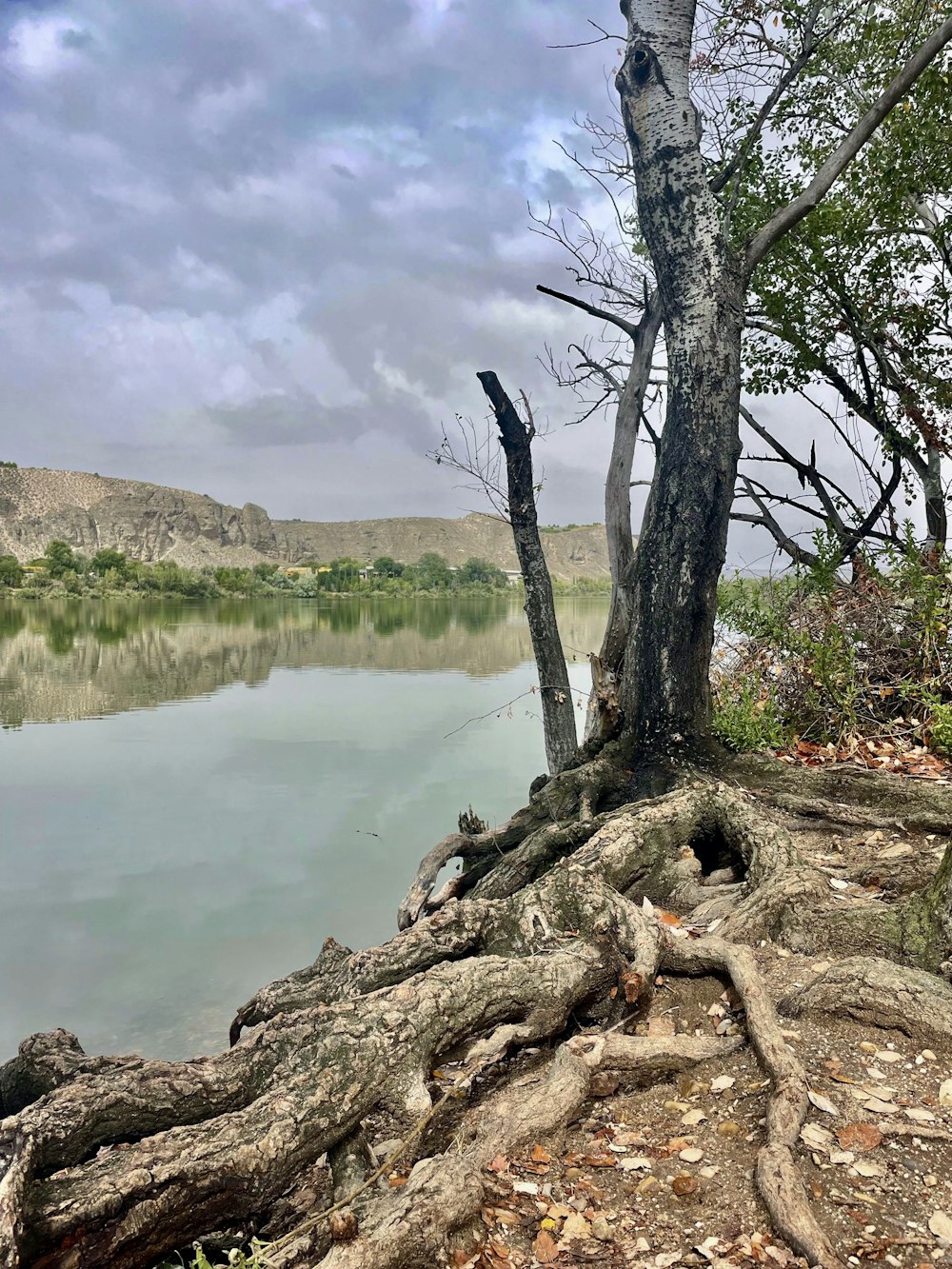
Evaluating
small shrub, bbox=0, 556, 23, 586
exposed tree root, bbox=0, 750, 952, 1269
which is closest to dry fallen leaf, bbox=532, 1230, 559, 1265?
exposed tree root, bbox=0, 750, 952, 1269

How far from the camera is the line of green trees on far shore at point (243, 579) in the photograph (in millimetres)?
93875

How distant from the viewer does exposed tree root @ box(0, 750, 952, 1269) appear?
2535 mm

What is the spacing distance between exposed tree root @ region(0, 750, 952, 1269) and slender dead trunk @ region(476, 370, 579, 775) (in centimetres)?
422

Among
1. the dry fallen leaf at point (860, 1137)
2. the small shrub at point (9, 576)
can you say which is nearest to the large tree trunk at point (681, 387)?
the dry fallen leaf at point (860, 1137)

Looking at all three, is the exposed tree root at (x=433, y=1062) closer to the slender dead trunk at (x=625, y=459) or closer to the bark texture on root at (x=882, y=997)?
the bark texture on root at (x=882, y=997)

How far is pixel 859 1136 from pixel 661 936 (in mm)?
1183

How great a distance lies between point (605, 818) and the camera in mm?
4984

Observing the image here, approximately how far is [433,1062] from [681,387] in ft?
13.8

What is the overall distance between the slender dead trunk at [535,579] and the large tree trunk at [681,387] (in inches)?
114

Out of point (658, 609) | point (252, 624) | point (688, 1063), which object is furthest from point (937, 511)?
point (252, 624)

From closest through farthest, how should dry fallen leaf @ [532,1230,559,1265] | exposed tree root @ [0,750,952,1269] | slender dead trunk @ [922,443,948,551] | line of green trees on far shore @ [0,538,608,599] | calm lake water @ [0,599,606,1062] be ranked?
dry fallen leaf @ [532,1230,559,1265], exposed tree root @ [0,750,952,1269], calm lake water @ [0,599,606,1062], slender dead trunk @ [922,443,948,551], line of green trees on far shore @ [0,538,608,599]

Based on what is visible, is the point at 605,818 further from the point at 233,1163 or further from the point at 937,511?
the point at 937,511

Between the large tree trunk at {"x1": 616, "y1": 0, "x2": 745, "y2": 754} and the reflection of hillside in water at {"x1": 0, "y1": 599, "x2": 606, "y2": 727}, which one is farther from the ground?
the large tree trunk at {"x1": 616, "y1": 0, "x2": 745, "y2": 754}

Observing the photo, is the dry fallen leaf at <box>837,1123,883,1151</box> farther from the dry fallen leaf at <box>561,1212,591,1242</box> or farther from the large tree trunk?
the large tree trunk
